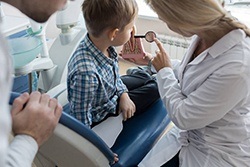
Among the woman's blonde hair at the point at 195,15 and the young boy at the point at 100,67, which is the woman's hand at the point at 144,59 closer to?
the young boy at the point at 100,67

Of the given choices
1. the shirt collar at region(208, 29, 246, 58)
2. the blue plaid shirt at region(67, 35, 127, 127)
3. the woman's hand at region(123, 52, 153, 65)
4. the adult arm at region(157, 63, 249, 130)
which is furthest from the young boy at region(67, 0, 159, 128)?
the shirt collar at region(208, 29, 246, 58)

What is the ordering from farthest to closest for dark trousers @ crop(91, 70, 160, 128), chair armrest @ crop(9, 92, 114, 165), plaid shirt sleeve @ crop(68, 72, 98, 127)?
dark trousers @ crop(91, 70, 160, 128)
plaid shirt sleeve @ crop(68, 72, 98, 127)
chair armrest @ crop(9, 92, 114, 165)

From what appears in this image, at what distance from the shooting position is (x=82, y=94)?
1.15 m

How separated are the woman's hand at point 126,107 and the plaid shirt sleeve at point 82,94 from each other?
165mm

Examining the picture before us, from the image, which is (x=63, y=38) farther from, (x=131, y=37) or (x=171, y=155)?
(x=171, y=155)

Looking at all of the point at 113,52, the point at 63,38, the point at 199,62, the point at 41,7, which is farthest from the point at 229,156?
the point at 63,38

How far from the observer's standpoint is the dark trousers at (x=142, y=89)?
4.57 feet

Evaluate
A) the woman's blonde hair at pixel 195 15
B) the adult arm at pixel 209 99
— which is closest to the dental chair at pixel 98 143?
the adult arm at pixel 209 99

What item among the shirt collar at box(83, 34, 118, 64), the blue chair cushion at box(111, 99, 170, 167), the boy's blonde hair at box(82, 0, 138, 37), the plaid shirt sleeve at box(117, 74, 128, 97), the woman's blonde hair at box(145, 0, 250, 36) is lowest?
the blue chair cushion at box(111, 99, 170, 167)

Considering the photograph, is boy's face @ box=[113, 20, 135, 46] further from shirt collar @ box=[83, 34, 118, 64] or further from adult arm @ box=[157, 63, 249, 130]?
adult arm @ box=[157, 63, 249, 130]

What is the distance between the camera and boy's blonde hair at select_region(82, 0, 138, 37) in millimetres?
1186

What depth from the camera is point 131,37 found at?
4.71 feet

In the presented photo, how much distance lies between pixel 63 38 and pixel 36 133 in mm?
1058

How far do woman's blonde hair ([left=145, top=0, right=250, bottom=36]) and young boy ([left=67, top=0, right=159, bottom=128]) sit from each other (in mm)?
239
